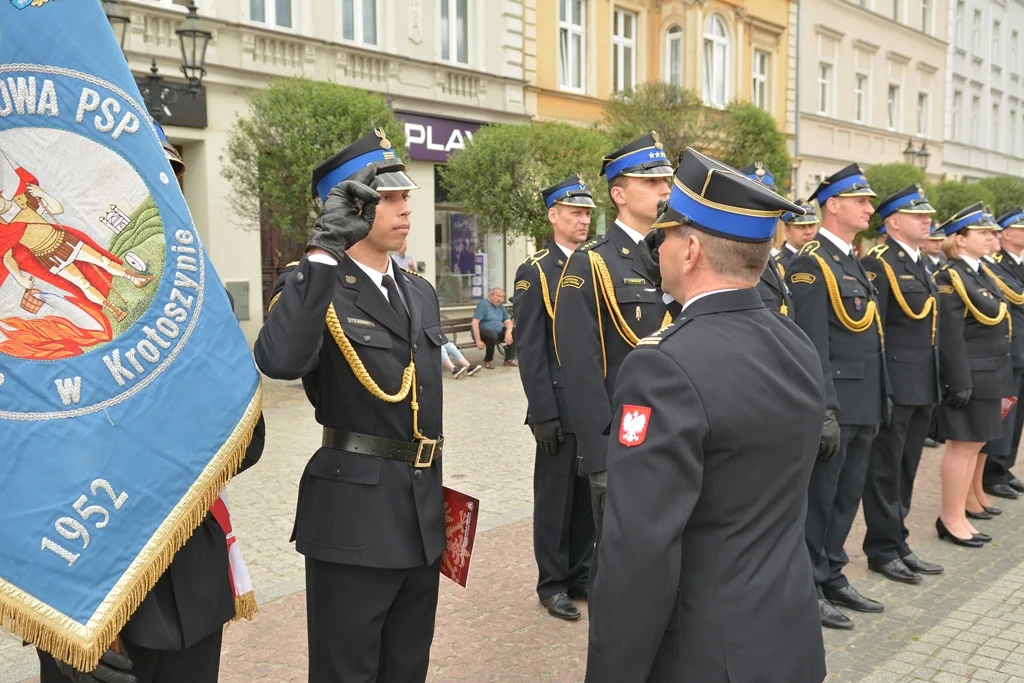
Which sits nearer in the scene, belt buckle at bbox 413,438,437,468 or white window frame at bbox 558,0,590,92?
belt buckle at bbox 413,438,437,468

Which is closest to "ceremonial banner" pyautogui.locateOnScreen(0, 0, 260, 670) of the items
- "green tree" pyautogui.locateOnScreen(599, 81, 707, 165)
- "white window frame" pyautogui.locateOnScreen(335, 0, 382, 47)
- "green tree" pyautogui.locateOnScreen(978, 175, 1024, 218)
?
"white window frame" pyautogui.locateOnScreen(335, 0, 382, 47)

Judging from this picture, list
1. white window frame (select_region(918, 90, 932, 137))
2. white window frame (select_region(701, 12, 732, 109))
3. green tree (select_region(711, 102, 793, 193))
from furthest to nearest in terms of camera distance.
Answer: white window frame (select_region(918, 90, 932, 137)) → white window frame (select_region(701, 12, 732, 109)) → green tree (select_region(711, 102, 793, 193))

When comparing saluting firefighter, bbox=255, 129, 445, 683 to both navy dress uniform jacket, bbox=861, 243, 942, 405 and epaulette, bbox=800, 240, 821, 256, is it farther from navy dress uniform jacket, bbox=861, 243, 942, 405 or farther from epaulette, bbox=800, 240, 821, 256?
navy dress uniform jacket, bbox=861, 243, 942, 405

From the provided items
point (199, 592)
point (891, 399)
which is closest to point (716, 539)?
point (199, 592)

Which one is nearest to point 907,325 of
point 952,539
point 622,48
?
point 952,539

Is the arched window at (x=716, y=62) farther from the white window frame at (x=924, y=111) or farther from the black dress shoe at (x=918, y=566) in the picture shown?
the black dress shoe at (x=918, y=566)

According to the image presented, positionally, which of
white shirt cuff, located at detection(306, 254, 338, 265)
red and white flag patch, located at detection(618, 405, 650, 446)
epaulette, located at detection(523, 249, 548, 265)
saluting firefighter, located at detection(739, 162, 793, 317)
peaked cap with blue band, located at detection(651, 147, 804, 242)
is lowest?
red and white flag patch, located at detection(618, 405, 650, 446)

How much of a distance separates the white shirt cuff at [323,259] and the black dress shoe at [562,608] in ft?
9.08

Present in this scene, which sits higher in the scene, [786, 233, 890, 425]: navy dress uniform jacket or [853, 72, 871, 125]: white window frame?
[853, 72, 871, 125]: white window frame

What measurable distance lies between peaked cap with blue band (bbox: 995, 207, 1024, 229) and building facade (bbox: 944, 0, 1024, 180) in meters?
34.0

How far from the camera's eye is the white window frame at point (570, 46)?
21.9 meters

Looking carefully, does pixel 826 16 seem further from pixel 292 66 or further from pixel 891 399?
pixel 891 399

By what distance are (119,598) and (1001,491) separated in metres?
7.45

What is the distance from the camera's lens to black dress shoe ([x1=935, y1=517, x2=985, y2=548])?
6199mm
